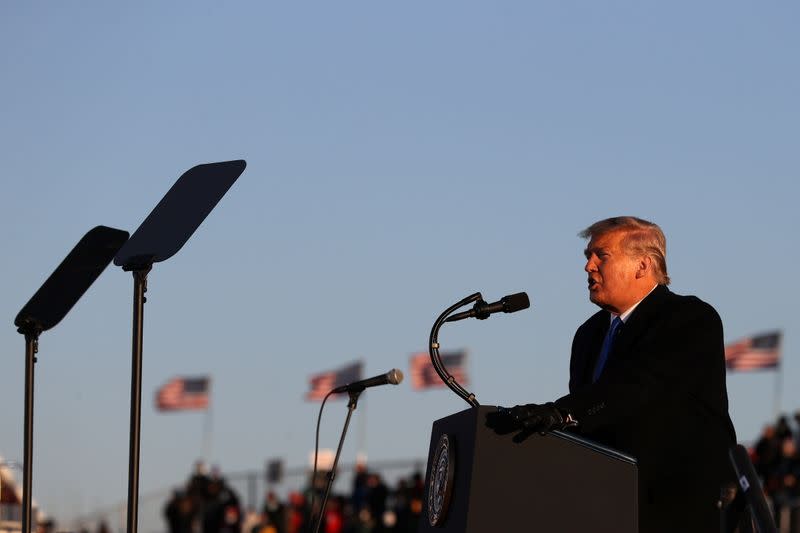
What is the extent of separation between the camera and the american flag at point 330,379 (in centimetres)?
3488

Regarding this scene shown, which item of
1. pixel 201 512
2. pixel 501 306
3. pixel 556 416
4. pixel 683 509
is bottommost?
pixel 201 512

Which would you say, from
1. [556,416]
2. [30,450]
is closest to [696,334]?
[556,416]

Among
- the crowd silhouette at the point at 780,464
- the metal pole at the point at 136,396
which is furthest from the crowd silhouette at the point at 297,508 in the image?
the metal pole at the point at 136,396

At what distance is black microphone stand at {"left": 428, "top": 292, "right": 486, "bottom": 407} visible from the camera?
5.72 meters

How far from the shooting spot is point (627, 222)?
644cm

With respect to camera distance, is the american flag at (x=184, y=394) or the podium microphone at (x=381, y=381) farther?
the american flag at (x=184, y=394)

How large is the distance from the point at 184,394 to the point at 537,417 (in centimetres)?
3246

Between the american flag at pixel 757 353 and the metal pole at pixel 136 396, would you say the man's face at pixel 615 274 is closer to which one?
the metal pole at pixel 136 396

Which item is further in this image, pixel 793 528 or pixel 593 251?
pixel 793 528

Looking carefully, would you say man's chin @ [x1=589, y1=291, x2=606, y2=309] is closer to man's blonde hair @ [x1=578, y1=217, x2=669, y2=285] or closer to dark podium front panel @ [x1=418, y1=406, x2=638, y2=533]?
man's blonde hair @ [x1=578, y1=217, x2=669, y2=285]

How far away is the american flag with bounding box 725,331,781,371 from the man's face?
74.8 ft

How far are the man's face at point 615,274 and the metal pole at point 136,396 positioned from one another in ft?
6.35

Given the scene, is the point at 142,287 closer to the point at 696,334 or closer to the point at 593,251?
the point at 593,251

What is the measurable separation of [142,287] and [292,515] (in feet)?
57.1
